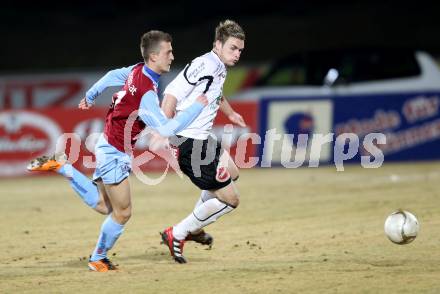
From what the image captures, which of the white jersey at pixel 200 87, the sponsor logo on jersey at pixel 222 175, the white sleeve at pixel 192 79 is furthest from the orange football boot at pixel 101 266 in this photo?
the white sleeve at pixel 192 79

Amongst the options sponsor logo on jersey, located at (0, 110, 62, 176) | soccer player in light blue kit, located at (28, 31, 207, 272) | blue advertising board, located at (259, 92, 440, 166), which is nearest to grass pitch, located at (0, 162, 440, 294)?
sponsor logo on jersey, located at (0, 110, 62, 176)

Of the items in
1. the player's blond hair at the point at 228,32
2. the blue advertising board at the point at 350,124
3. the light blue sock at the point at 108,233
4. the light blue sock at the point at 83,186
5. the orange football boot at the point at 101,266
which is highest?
the blue advertising board at the point at 350,124

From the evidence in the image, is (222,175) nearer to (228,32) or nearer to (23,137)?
(228,32)

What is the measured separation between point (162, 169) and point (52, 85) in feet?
29.9

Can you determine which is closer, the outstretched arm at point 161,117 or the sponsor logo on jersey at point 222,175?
the outstretched arm at point 161,117

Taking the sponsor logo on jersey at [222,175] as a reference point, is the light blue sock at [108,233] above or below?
below

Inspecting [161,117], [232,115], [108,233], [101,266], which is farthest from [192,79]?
[101,266]

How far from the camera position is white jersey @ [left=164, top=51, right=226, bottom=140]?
9805 millimetres

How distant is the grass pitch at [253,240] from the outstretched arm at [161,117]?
1429mm

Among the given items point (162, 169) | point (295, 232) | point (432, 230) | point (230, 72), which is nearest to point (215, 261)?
point (295, 232)

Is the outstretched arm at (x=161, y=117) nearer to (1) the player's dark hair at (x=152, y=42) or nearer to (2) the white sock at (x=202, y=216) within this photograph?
(1) the player's dark hair at (x=152, y=42)

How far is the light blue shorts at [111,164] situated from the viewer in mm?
9617

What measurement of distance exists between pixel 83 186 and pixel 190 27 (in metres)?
25.9

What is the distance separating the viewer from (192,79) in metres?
9.80
